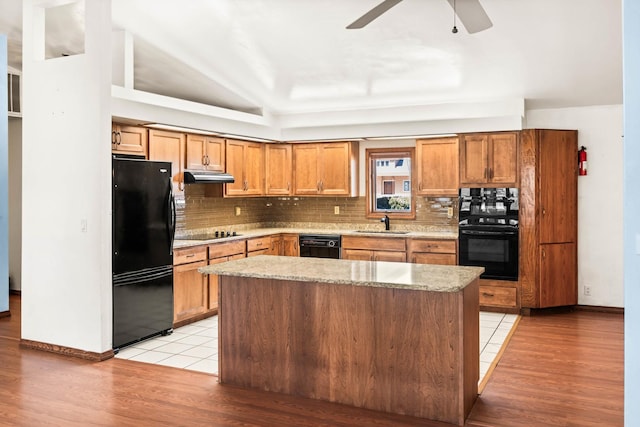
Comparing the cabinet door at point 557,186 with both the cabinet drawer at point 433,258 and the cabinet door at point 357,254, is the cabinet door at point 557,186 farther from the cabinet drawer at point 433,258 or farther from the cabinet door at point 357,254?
the cabinet door at point 357,254

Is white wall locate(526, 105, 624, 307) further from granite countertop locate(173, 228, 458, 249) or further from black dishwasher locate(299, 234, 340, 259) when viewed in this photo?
black dishwasher locate(299, 234, 340, 259)

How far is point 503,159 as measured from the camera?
6.43 metres

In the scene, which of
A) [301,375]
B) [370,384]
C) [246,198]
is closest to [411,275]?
[370,384]

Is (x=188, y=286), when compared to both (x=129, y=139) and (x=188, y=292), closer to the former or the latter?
(x=188, y=292)

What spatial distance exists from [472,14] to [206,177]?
12.3ft

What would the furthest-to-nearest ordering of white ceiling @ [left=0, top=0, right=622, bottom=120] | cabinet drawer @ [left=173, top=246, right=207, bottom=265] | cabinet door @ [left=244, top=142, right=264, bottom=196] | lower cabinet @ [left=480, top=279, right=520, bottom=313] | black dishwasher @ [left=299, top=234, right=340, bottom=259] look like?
cabinet door @ [left=244, top=142, right=264, bottom=196], black dishwasher @ [left=299, top=234, right=340, bottom=259], lower cabinet @ [left=480, top=279, right=520, bottom=313], cabinet drawer @ [left=173, top=246, right=207, bottom=265], white ceiling @ [left=0, top=0, right=622, bottom=120]

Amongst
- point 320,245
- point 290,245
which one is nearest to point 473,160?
point 320,245

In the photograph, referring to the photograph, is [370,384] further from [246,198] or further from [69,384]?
[246,198]

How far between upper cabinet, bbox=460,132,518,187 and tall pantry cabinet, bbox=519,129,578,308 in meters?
0.11

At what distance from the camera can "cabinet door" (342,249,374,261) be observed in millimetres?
7036

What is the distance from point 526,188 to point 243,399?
13.4 ft

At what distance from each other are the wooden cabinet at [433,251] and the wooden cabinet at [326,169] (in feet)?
4.05

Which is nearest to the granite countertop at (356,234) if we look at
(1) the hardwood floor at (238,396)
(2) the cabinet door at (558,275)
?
(2) the cabinet door at (558,275)

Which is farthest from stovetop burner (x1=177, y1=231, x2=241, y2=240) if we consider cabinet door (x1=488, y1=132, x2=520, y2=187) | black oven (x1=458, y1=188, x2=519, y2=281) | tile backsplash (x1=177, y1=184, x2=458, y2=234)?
cabinet door (x1=488, y1=132, x2=520, y2=187)
